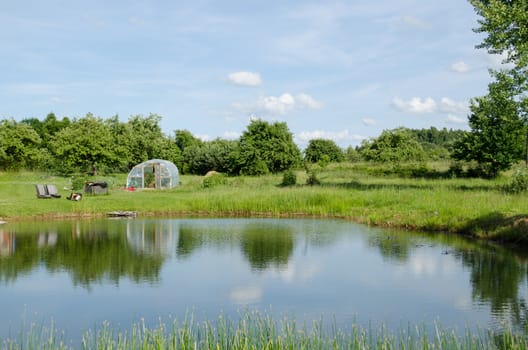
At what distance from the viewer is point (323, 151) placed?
66062 millimetres

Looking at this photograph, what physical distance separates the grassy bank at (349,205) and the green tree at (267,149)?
15457 millimetres

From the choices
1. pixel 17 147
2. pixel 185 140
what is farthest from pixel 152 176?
pixel 185 140

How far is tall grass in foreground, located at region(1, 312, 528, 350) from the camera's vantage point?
7047 millimetres

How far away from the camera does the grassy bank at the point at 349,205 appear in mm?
19500

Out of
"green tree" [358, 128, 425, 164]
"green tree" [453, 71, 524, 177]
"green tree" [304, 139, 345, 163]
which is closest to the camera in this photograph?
"green tree" [453, 71, 524, 177]

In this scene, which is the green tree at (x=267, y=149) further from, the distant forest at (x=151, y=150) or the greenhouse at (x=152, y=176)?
the greenhouse at (x=152, y=176)

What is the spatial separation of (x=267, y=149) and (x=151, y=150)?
14.1 m

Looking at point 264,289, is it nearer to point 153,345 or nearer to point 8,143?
point 153,345

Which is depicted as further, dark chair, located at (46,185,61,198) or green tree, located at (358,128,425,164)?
green tree, located at (358,128,425,164)

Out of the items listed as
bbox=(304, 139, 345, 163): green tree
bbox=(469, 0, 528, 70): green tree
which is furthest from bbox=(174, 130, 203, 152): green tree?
bbox=(469, 0, 528, 70): green tree

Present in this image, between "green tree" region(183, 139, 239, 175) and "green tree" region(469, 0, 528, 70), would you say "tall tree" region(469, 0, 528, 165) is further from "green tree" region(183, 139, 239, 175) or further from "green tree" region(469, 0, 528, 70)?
"green tree" region(183, 139, 239, 175)

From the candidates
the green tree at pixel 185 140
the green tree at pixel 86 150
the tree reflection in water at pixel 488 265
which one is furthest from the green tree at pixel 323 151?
the tree reflection in water at pixel 488 265

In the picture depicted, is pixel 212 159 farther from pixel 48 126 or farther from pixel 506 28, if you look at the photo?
pixel 506 28

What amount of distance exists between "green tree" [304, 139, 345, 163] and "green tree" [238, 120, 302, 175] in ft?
57.1
